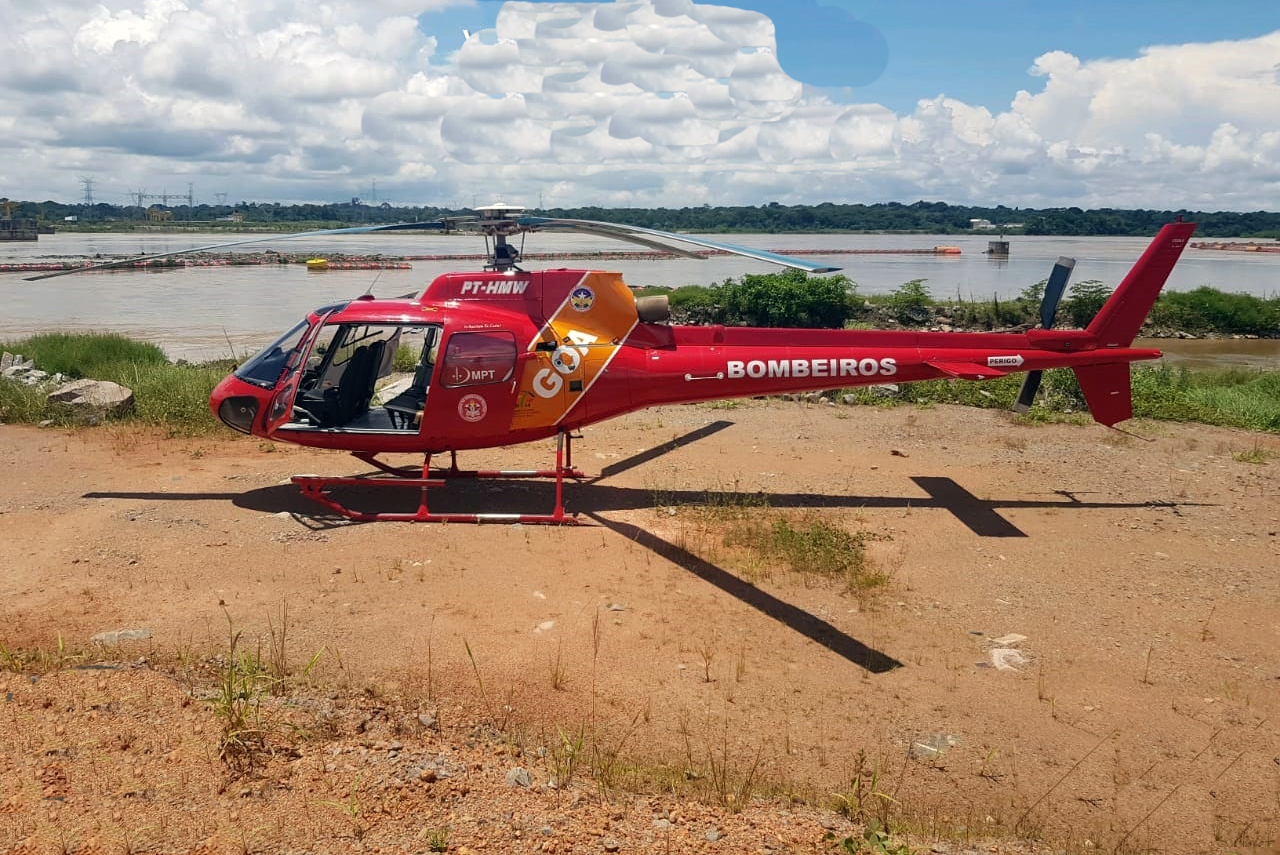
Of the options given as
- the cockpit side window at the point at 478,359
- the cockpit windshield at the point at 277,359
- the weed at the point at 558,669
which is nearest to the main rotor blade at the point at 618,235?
the cockpit side window at the point at 478,359

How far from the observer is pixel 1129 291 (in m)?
9.70

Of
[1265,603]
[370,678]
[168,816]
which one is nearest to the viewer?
[168,816]

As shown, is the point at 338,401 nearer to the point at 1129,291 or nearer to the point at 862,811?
the point at 862,811

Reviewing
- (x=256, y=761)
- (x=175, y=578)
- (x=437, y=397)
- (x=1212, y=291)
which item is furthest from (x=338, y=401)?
(x=1212, y=291)

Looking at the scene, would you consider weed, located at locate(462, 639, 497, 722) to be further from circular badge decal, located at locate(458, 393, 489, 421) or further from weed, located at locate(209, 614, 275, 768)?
circular badge decal, located at locate(458, 393, 489, 421)

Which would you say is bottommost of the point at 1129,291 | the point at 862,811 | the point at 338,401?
the point at 862,811

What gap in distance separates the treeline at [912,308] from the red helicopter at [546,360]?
1512 cm

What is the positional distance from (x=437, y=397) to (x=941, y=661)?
5624 mm

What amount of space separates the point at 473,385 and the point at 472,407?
0.24 meters

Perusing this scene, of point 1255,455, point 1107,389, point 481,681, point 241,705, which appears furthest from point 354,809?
point 1255,455

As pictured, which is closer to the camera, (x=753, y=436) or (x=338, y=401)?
(x=338, y=401)

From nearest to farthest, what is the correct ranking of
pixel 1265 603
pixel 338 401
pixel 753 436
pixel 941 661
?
pixel 941 661 < pixel 1265 603 < pixel 338 401 < pixel 753 436

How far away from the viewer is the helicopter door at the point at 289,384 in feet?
30.2

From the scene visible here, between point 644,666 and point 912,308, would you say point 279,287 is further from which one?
point 644,666
